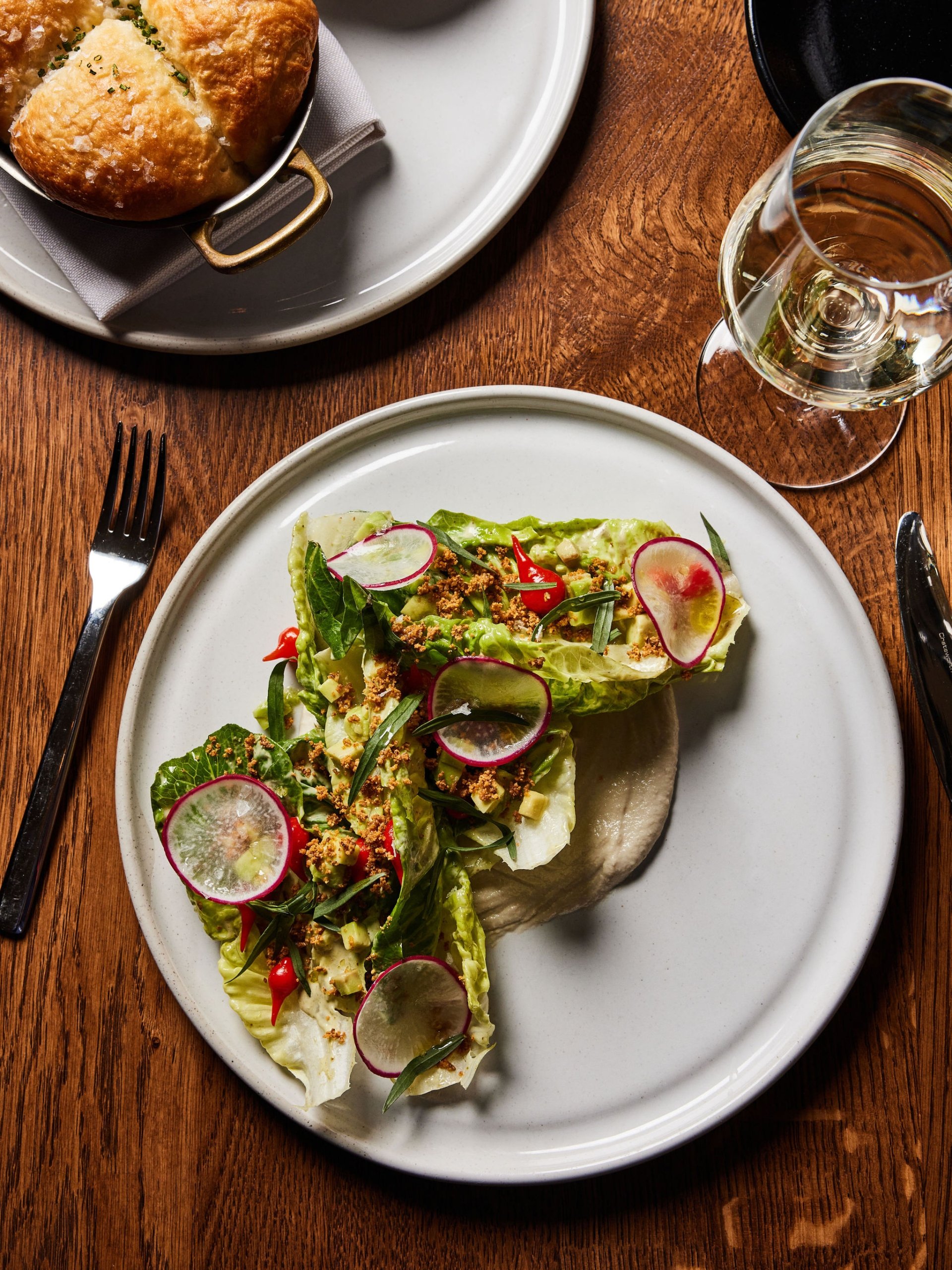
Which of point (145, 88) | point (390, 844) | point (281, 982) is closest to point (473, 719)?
point (390, 844)

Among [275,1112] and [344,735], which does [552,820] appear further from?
[275,1112]

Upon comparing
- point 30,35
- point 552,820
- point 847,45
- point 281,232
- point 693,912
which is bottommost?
point 693,912

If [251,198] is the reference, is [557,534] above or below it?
below

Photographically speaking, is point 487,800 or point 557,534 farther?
point 557,534

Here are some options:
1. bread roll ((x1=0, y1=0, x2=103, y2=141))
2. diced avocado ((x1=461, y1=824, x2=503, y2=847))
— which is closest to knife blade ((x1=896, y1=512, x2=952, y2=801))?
diced avocado ((x1=461, y1=824, x2=503, y2=847))

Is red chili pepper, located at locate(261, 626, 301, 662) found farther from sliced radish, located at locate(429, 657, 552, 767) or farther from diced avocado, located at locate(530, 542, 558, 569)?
diced avocado, located at locate(530, 542, 558, 569)

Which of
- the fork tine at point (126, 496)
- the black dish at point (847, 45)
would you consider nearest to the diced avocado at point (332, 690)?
the fork tine at point (126, 496)
